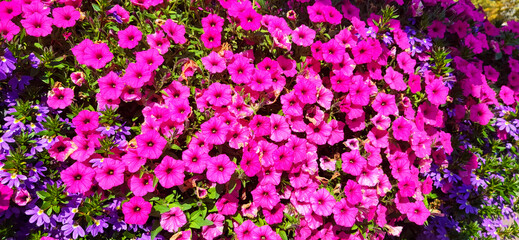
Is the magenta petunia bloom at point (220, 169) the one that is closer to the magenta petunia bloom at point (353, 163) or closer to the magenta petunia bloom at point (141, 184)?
the magenta petunia bloom at point (141, 184)

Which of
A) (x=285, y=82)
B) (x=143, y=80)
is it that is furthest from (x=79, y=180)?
(x=285, y=82)

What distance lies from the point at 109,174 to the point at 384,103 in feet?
6.93

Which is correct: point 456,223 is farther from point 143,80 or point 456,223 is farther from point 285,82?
point 143,80

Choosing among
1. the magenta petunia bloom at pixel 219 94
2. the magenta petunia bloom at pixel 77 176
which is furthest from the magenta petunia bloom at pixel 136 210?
the magenta petunia bloom at pixel 219 94

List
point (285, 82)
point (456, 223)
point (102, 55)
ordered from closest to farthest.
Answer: point (102, 55), point (285, 82), point (456, 223)

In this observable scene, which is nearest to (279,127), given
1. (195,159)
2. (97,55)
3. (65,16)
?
(195,159)

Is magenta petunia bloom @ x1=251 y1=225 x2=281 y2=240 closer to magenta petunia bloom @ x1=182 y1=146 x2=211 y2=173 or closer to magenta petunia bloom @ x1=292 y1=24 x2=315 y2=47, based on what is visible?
magenta petunia bloom @ x1=182 y1=146 x2=211 y2=173

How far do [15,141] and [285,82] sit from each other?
1915mm

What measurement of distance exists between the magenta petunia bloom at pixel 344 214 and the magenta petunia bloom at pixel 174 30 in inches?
66.8

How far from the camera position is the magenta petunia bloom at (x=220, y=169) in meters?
2.21

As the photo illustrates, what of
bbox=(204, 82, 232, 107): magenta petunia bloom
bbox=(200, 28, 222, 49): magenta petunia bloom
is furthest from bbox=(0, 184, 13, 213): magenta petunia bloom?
bbox=(200, 28, 222, 49): magenta petunia bloom

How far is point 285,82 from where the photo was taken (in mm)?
2576

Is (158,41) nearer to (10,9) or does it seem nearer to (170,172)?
(170,172)

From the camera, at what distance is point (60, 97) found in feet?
7.63
